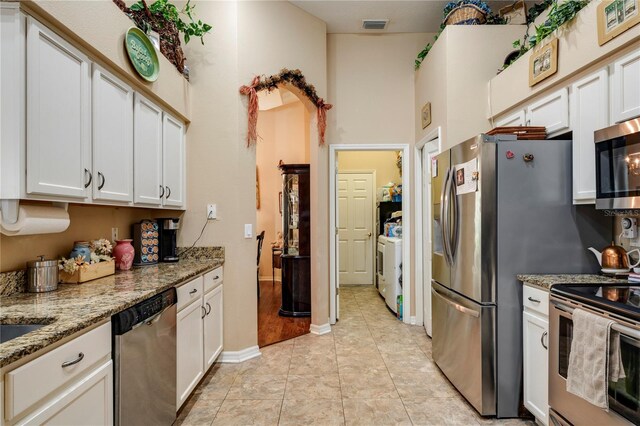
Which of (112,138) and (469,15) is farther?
(469,15)

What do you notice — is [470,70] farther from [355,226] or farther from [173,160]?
[355,226]

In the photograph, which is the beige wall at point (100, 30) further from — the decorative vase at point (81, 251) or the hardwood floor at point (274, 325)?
the hardwood floor at point (274, 325)

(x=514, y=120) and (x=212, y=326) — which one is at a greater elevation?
(x=514, y=120)

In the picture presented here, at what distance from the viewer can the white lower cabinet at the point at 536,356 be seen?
6.28 ft

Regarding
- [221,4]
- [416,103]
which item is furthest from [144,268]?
[416,103]

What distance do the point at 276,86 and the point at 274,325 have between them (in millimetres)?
2674

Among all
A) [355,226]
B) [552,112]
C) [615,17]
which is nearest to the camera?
[615,17]

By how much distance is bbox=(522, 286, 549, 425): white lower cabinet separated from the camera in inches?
75.4

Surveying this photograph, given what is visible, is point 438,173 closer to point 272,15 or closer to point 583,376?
point 583,376

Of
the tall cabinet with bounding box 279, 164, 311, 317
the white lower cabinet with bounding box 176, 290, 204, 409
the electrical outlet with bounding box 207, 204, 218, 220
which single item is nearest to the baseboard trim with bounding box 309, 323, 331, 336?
the tall cabinet with bounding box 279, 164, 311, 317

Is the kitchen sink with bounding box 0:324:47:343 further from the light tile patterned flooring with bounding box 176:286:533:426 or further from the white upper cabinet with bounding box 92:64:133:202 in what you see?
the light tile patterned flooring with bounding box 176:286:533:426

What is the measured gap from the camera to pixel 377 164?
6414 millimetres

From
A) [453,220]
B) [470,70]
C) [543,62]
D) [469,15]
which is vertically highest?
[469,15]

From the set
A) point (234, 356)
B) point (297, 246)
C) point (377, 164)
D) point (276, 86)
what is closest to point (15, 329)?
point (234, 356)
